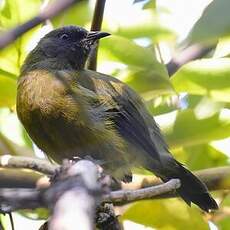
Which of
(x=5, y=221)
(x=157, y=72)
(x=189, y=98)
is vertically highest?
(x=157, y=72)

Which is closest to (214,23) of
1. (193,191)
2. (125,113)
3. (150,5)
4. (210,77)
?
(210,77)

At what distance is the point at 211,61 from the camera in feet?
6.12

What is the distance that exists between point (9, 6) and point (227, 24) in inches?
44.1

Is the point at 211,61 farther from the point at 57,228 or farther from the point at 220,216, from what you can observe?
the point at 57,228

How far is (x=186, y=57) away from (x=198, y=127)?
20.3 inches

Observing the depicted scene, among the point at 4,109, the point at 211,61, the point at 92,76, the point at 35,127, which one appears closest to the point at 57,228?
the point at 211,61

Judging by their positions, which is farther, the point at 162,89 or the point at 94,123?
the point at 94,123

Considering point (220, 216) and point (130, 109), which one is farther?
point (130, 109)

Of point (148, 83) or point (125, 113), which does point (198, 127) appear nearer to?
point (148, 83)

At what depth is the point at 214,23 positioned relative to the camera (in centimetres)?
122

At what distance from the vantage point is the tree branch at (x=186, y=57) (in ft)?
7.93

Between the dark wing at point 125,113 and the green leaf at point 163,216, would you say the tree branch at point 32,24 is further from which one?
the dark wing at point 125,113

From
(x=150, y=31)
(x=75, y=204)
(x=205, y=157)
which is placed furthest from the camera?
(x=205, y=157)

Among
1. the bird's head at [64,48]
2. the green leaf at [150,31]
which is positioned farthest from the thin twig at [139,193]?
the bird's head at [64,48]
